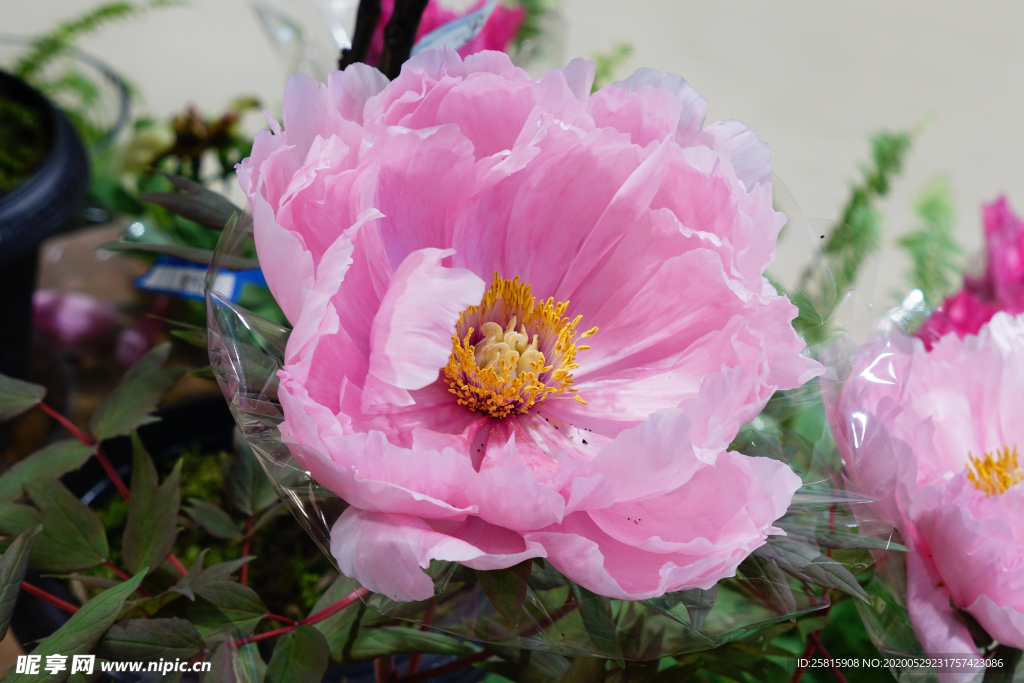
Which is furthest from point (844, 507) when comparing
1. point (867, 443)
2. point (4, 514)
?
point (4, 514)

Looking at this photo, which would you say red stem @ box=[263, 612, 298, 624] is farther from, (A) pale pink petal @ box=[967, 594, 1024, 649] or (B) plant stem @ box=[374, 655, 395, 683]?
(A) pale pink petal @ box=[967, 594, 1024, 649]

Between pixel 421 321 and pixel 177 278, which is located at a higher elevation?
pixel 421 321

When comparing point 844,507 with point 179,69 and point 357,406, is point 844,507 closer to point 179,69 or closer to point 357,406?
point 357,406

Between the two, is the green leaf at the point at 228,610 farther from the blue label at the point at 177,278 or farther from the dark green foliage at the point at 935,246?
the dark green foliage at the point at 935,246

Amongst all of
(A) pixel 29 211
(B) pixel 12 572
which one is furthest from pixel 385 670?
(A) pixel 29 211

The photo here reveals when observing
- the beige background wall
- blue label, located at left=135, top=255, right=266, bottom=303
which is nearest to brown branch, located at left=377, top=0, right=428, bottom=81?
blue label, located at left=135, top=255, right=266, bottom=303

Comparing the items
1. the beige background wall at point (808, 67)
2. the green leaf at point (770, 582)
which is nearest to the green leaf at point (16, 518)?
the green leaf at point (770, 582)

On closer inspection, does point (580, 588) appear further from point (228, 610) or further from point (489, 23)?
point (489, 23)
